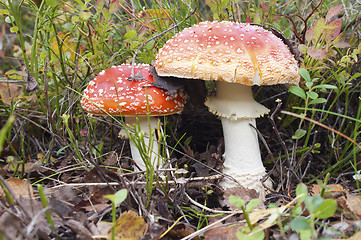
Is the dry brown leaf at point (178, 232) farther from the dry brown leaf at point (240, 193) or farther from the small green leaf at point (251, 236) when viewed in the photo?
the dry brown leaf at point (240, 193)

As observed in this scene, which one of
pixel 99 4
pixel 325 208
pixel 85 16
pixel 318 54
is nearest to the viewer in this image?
pixel 325 208

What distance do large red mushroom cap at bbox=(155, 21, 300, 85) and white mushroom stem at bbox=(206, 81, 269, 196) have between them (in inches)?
17.0

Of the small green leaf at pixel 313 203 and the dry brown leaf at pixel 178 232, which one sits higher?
the small green leaf at pixel 313 203

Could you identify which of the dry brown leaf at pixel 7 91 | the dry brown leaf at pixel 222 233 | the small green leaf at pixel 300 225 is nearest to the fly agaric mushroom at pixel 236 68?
the dry brown leaf at pixel 222 233

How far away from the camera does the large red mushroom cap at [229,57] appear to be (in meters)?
2.07

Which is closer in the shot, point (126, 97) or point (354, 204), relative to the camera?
point (354, 204)

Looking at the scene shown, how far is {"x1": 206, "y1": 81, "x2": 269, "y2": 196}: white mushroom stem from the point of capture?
2527 millimetres

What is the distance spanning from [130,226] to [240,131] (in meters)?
1.32

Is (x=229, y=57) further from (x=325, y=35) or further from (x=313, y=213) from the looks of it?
(x=313, y=213)

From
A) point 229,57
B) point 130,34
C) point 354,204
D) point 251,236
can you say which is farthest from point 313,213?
point 130,34

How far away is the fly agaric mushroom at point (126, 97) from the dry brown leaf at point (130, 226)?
0.81m

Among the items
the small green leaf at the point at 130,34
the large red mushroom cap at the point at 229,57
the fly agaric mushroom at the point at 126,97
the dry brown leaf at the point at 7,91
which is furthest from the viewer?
the dry brown leaf at the point at 7,91

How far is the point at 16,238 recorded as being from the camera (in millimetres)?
1562

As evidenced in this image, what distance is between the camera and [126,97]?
7.65 feet
